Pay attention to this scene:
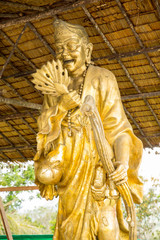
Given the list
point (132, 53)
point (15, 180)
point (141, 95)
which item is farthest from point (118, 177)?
point (15, 180)

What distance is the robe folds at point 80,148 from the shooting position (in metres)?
2.94

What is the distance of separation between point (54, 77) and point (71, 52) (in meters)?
0.37

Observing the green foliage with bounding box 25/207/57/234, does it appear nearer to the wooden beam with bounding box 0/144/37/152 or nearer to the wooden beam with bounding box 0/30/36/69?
the wooden beam with bounding box 0/144/37/152

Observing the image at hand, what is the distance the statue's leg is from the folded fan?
837mm

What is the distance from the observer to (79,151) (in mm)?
3051

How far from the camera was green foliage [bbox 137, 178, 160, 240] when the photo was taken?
1230 centimetres

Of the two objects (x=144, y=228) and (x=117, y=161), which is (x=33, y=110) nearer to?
(x=144, y=228)

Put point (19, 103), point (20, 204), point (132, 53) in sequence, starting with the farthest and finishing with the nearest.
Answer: point (20, 204) < point (19, 103) < point (132, 53)

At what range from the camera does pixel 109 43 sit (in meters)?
7.00

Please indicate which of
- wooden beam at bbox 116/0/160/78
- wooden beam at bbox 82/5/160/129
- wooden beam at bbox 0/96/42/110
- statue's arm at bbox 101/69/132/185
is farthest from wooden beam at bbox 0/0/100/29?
statue's arm at bbox 101/69/132/185

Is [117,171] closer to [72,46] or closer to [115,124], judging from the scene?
[115,124]

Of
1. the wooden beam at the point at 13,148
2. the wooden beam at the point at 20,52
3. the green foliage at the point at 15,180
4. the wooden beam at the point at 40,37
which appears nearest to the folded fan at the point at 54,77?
the wooden beam at the point at 40,37

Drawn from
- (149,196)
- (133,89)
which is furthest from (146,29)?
(149,196)

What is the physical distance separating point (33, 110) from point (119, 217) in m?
6.31
